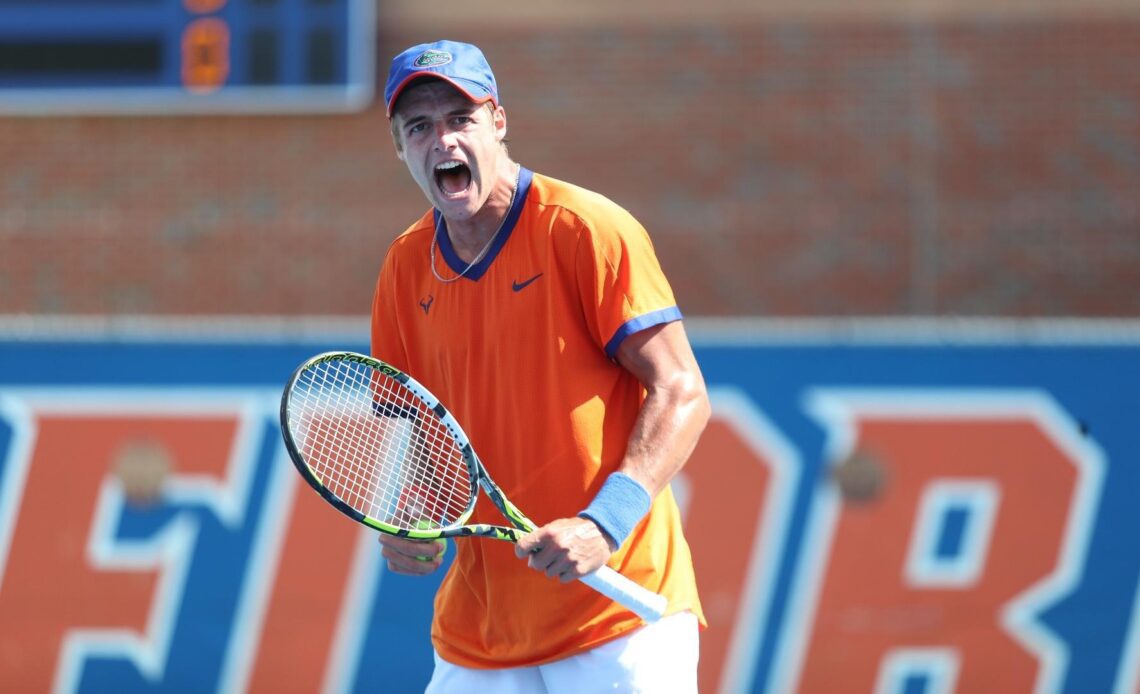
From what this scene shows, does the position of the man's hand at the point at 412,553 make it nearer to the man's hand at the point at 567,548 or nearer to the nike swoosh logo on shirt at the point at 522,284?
the man's hand at the point at 567,548

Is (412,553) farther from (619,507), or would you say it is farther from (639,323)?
(639,323)

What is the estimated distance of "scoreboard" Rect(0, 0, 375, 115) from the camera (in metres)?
10.5

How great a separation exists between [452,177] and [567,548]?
80 centimetres

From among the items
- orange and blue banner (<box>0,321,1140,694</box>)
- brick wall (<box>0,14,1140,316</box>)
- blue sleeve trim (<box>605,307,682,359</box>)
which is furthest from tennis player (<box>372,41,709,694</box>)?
brick wall (<box>0,14,1140,316</box>)

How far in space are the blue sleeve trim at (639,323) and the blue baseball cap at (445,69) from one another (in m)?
0.54

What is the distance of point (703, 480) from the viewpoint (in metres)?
6.28

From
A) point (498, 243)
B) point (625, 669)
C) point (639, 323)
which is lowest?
point (625, 669)

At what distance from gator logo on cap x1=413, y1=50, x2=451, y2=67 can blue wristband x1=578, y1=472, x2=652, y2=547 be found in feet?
2.88

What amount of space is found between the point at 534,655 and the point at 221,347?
358 cm

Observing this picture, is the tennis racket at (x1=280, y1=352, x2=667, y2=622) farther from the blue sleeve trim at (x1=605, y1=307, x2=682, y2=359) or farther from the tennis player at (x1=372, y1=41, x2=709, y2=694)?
the blue sleeve trim at (x1=605, y1=307, x2=682, y2=359)

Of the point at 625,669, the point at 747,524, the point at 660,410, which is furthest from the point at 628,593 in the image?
the point at 747,524

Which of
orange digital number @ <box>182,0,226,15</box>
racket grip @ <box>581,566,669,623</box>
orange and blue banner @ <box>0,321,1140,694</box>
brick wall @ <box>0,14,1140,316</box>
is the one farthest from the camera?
brick wall @ <box>0,14,1140,316</box>

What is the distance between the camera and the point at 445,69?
3.04m

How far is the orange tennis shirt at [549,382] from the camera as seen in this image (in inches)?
123
